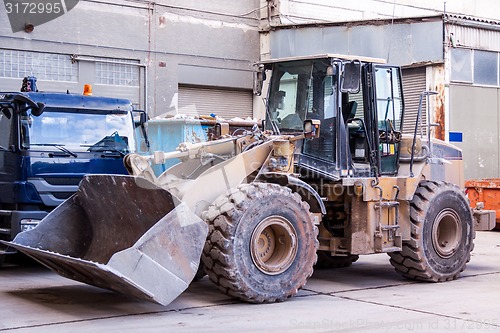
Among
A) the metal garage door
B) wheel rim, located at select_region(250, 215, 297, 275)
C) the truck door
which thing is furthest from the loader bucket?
the metal garage door

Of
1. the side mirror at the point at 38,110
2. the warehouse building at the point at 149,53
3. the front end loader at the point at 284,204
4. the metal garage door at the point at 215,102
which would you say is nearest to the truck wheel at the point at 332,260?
the front end loader at the point at 284,204

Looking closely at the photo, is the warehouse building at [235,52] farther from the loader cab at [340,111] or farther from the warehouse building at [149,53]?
the loader cab at [340,111]

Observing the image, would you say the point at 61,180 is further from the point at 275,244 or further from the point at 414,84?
the point at 414,84

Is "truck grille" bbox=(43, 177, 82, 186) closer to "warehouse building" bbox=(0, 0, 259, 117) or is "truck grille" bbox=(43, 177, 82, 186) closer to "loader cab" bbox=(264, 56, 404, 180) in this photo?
"loader cab" bbox=(264, 56, 404, 180)

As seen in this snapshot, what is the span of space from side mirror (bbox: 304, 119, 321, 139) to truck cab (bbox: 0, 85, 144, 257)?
3.72 m

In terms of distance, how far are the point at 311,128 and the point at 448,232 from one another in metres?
2.91

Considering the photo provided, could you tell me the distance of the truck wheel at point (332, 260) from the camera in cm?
1212

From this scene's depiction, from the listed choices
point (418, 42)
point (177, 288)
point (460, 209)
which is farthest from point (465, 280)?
point (418, 42)

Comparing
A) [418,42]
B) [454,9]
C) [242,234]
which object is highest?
[454,9]

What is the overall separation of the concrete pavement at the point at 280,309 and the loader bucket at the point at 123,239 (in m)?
0.36

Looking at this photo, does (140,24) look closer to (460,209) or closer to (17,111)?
(17,111)

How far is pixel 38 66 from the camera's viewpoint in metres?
19.6

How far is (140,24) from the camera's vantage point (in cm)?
2131

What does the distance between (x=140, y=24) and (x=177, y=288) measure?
47.1ft
